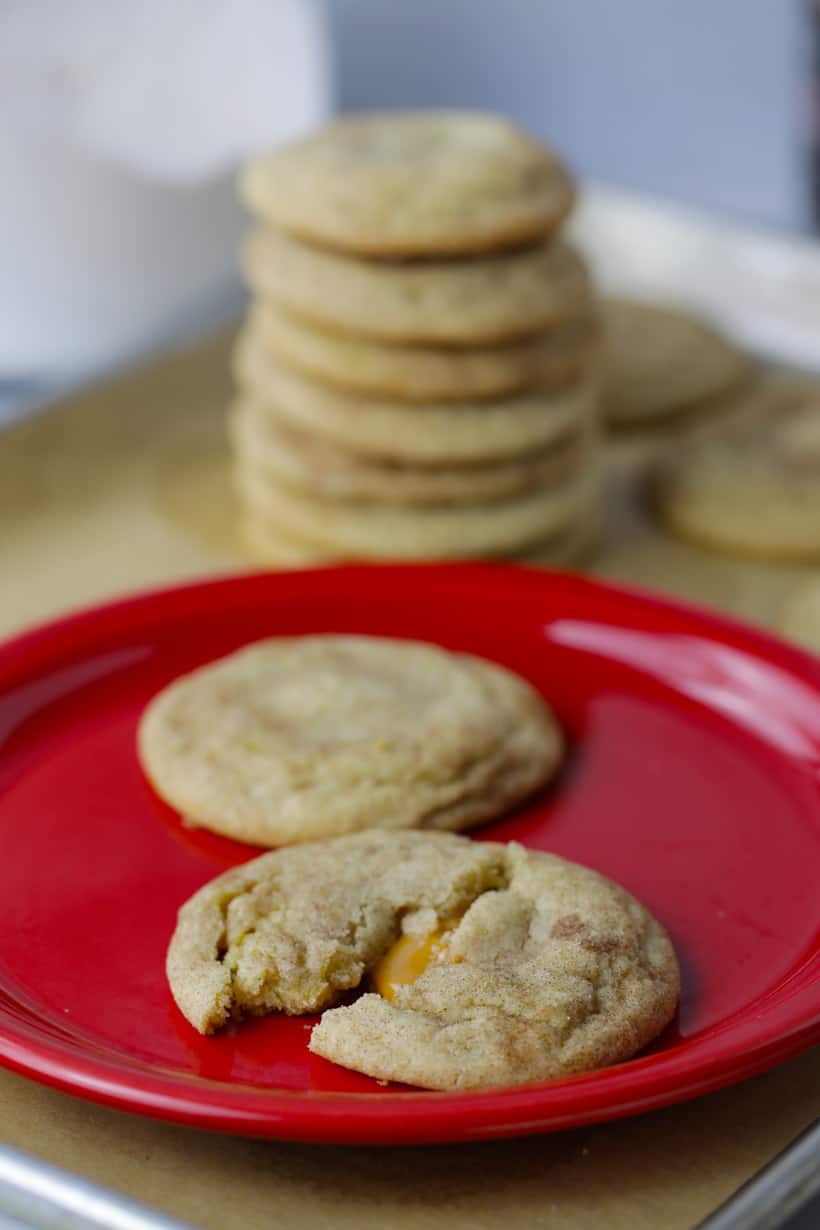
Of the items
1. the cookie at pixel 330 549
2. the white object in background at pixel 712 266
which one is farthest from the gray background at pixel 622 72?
the cookie at pixel 330 549

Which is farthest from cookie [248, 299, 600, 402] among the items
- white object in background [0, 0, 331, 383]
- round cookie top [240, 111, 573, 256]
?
white object in background [0, 0, 331, 383]

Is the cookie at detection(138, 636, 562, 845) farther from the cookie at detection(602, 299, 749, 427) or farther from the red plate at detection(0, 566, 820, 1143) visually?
the cookie at detection(602, 299, 749, 427)

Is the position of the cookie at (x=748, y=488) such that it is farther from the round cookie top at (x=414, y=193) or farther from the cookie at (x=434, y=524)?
the round cookie top at (x=414, y=193)

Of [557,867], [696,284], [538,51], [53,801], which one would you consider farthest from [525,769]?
[538,51]

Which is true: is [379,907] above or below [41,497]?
above

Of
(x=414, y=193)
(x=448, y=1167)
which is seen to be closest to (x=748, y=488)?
(x=414, y=193)

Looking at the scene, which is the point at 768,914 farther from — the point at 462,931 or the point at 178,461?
the point at 178,461
